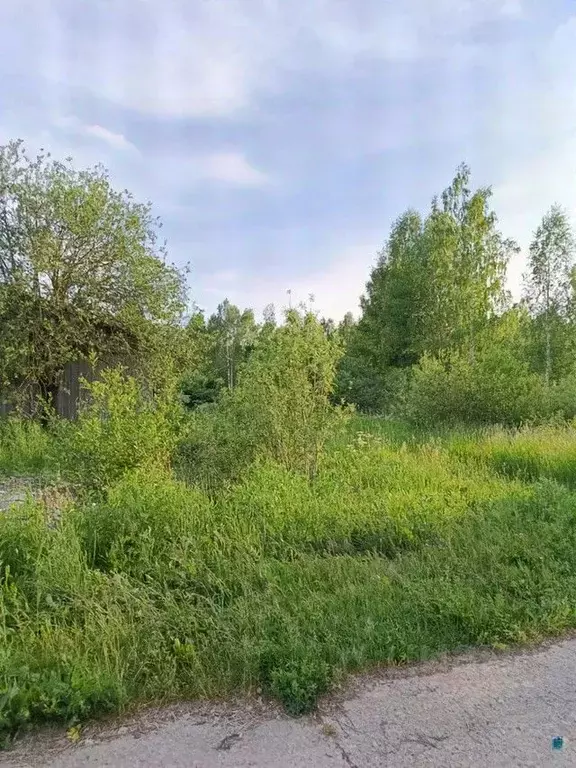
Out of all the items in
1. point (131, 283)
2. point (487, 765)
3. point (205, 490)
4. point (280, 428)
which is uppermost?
point (131, 283)

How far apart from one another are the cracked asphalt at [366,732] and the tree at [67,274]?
24.0 feet

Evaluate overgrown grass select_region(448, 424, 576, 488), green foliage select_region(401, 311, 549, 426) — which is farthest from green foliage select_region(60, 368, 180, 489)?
green foliage select_region(401, 311, 549, 426)

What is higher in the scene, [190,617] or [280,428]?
[280,428]

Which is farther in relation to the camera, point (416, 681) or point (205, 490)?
point (205, 490)

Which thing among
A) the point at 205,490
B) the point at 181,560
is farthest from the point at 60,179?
the point at 181,560

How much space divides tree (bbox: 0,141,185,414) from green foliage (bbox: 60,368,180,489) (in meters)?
3.54

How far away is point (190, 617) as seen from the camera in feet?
10.1

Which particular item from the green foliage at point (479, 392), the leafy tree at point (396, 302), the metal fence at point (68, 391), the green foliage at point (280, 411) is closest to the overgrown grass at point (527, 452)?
the green foliage at point (479, 392)

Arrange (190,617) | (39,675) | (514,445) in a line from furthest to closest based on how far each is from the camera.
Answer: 1. (514,445)
2. (190,617)
3. (39,675)

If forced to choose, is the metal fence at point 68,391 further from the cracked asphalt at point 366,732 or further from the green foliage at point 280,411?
the cracked asphalt at point 366,732

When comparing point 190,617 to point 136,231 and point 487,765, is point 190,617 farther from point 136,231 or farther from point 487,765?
point 136,231

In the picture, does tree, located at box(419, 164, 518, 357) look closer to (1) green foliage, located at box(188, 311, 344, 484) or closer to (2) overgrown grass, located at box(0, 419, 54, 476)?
(1) green foliage, located at box(188, 311, 344, 484)

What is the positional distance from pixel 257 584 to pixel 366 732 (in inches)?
57.1

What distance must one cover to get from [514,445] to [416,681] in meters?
6.55
